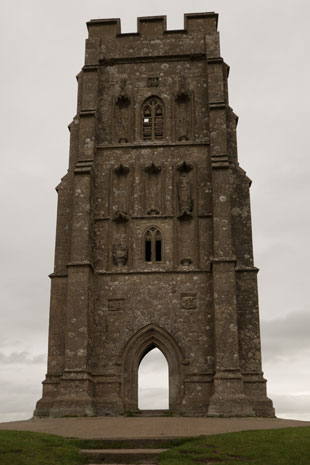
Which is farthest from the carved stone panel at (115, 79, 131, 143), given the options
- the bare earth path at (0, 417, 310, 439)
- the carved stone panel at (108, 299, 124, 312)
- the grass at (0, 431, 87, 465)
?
the grass at (0, 431, 87, 465)

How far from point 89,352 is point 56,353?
191 centimetres

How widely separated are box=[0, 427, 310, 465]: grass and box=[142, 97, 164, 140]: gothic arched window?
59.3 ft

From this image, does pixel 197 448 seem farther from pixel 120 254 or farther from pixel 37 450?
pixel 120 254

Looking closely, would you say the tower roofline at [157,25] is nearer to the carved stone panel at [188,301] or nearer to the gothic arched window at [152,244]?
the gothic arched window at [152,244]

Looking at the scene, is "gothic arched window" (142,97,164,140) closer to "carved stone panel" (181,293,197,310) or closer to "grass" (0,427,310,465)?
"carved stone panel" (181,293,197,310)

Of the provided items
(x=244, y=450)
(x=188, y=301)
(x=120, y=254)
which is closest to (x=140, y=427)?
(x=244, y=450)

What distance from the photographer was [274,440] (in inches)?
651

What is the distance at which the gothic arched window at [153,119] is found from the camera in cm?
3172

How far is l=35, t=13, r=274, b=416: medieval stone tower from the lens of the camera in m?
26.3

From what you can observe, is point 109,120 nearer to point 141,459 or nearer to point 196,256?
point 196,256

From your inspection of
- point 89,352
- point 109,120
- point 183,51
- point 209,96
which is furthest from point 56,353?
point 183,51

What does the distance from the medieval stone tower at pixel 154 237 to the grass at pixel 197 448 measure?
762 centimetres

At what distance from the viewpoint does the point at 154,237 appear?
96.1 ft

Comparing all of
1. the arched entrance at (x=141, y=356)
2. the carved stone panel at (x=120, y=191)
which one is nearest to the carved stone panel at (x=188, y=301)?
the arched entrance at (x=141, y=356)
